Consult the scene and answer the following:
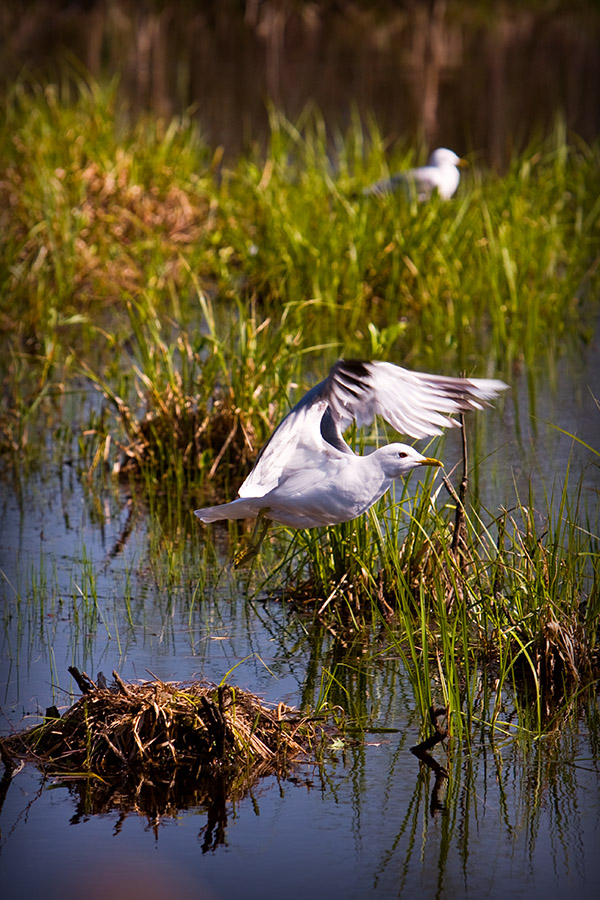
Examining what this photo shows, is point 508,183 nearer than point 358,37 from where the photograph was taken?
Yes

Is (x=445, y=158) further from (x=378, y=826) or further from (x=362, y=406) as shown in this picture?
(x=378, y=826)

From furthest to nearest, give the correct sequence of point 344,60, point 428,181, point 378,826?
1. point 344,60
2. point 428,181
3. point 378,826

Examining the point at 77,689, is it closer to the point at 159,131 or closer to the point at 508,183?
the point at 508,183

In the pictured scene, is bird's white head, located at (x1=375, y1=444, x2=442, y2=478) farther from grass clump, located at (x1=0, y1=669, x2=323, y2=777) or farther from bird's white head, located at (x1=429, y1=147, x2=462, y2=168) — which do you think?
bird's white head, located at (x1=429, y1=147, x2=462, y2=168)

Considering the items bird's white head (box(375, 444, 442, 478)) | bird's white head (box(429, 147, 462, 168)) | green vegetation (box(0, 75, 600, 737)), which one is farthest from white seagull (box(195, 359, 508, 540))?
bird's white head (box(429, 147, 462, 168))

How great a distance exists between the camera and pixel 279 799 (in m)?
3.74

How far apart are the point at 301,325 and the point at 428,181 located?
3020 mm

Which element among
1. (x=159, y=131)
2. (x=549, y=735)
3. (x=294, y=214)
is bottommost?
(x=549, y=735)

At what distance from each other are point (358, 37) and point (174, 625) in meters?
24.2

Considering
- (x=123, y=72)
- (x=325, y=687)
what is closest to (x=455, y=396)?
(x=325, y=687)

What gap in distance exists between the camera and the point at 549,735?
4008 mm

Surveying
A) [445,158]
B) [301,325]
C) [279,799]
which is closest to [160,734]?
[279,799]

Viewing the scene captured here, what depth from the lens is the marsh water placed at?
345cm

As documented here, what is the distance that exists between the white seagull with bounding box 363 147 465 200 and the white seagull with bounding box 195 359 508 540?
4.81 m
